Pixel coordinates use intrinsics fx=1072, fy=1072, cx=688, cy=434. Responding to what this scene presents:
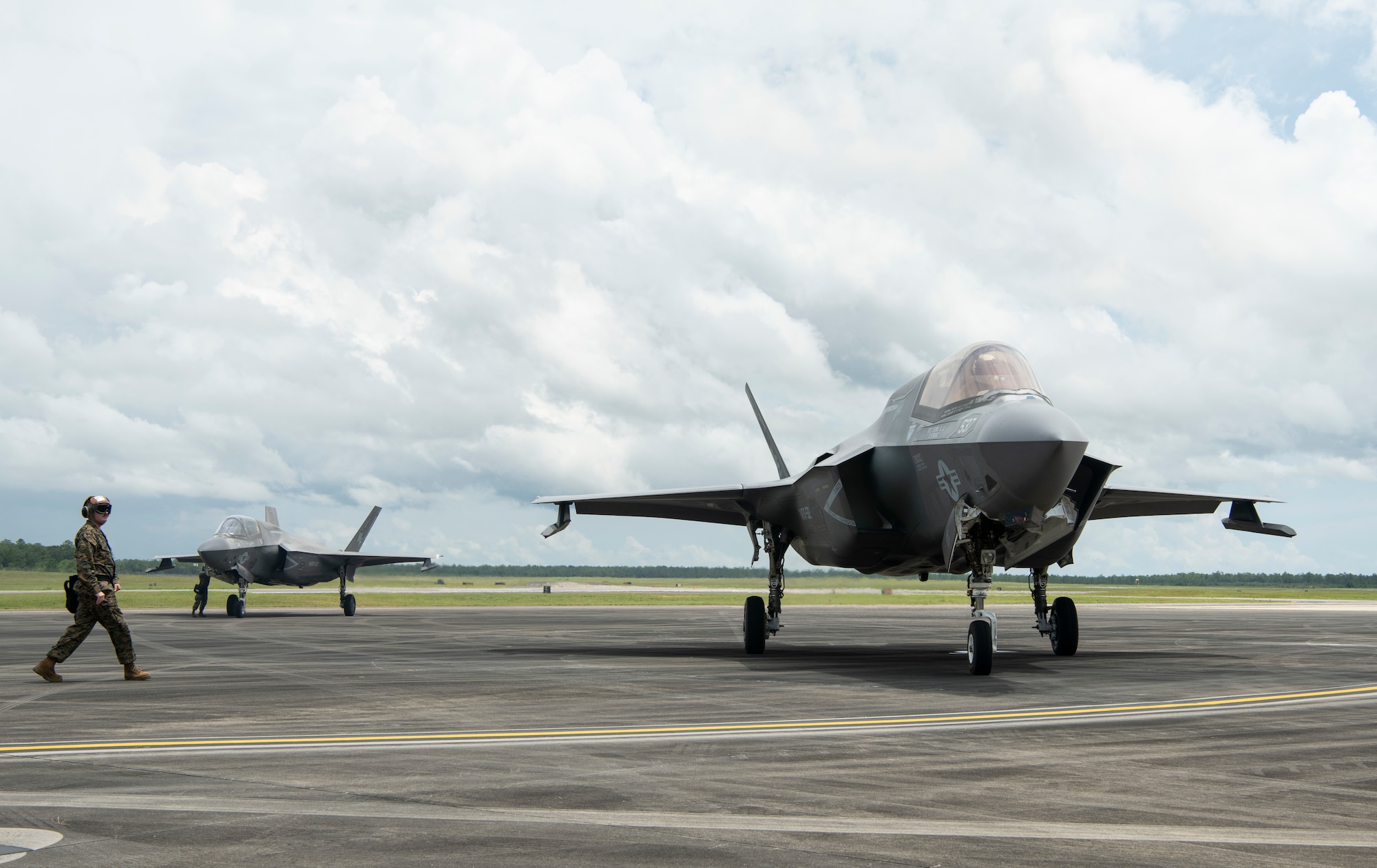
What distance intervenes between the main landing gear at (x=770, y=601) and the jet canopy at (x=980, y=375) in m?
4.84

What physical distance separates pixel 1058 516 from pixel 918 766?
23.6ft

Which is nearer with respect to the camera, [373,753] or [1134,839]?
[1134,839]

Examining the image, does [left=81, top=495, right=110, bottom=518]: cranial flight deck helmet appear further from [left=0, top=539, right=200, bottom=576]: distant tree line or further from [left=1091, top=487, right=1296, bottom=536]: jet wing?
[left=0, top=539, right=200, bottom=576]: distant tree line

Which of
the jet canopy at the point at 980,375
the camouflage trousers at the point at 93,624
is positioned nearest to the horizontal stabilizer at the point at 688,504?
the jet canopy at the point at 980,375

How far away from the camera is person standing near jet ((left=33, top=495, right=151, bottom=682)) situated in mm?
12633

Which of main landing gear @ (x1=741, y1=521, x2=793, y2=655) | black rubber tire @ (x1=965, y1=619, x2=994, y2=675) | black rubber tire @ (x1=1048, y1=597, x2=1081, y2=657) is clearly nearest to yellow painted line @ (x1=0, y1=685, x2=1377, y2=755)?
black rubber tire @ (x1=965, y1=619, x2=994, y2=675)

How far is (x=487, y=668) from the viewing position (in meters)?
14.3

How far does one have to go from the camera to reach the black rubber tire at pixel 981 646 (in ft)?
41.0

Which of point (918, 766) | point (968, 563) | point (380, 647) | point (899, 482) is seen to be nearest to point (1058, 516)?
point (968, 563)

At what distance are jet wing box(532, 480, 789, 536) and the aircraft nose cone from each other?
5.53 meters

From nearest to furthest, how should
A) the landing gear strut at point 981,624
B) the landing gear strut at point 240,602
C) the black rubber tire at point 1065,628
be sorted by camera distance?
the landing gear strut at point 981,624 < the black rubber tire at point 1065,628 < the landing gear strut at point 240,602

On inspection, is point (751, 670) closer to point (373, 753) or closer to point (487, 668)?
point (487, 668)

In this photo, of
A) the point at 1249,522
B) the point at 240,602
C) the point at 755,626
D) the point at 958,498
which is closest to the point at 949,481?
the point at 958,498

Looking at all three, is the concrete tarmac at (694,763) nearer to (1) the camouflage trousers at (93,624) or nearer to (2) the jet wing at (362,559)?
(1) the camouflage trousers at (93,624)
